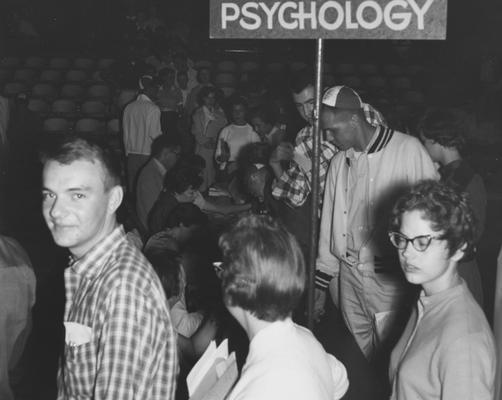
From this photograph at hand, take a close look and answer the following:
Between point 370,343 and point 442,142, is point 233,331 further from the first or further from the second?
point 442,142

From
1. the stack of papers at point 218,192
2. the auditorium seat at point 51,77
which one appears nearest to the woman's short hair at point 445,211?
the stack of papers at point 218,192

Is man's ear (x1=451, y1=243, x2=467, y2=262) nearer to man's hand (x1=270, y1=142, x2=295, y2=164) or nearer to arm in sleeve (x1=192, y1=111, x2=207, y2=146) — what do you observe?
man's hand (x1=270, y1=142, x2=295, y2=164)

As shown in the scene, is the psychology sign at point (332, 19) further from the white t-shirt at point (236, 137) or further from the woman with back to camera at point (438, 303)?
the white t-shirt at point (236, 137)

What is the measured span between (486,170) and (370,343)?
7.15m

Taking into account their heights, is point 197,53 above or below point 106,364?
above

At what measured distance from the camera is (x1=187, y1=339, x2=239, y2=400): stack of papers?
1981mm

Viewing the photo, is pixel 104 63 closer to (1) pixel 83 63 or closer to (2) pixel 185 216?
(1) pixel 83 63

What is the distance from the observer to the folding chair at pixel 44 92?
1330 cm

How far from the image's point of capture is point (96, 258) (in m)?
2.26

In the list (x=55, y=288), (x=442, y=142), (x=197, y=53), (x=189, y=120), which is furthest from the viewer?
(x=197, y=53)

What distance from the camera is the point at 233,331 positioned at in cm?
448

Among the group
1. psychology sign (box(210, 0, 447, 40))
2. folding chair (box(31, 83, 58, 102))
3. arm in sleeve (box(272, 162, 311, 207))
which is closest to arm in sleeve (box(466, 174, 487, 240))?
arm in sleeve (box(272, 162, 311, 207))

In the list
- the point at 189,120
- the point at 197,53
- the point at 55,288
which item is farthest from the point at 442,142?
the point at 197,53

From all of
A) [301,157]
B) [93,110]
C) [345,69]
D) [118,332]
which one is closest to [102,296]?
[118,332]
